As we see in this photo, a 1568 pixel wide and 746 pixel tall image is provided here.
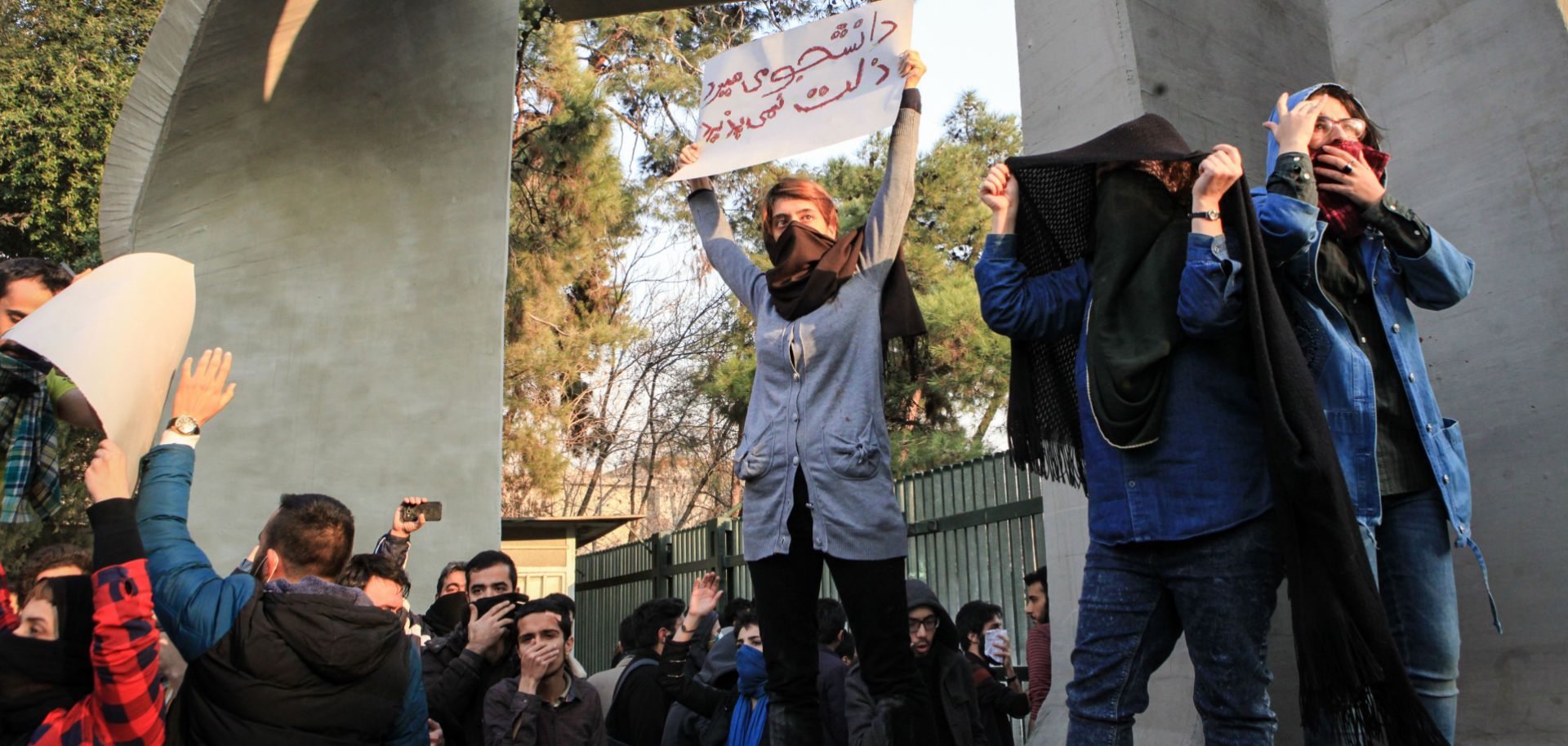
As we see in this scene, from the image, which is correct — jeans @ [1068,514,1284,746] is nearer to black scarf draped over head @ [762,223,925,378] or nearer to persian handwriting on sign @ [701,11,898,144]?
black scarf draped over head @ [762,223,925,378]

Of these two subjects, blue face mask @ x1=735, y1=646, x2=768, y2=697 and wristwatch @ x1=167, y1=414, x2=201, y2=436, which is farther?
blue face mask @ x1=735, y1=646, x2=768, y2=697

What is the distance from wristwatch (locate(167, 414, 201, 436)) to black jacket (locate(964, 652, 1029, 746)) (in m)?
3.40

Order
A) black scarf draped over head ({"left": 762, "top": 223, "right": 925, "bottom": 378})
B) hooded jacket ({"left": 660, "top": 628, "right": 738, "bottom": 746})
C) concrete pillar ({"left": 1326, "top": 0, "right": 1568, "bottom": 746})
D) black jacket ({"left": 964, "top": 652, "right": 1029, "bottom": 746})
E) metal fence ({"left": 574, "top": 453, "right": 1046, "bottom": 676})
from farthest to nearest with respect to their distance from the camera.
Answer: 1. metal fence ({"left": 574, "top": 453, "right": 1046, "bottom": 676})
2. black jacket ({"left": 964, "top": 652, "right": 1029, "bottom": 746})
3. hooded jacket ({"left": 660, "top": 628, "right": 738, "bottom": 746})
4. black scarf draped over head ({"left": 762, "top": 223, "right": 925, "bottom": 378})
5. concrete pillar ({"left": 1326, "top": 0, "right": 1568, "bottom": 746})

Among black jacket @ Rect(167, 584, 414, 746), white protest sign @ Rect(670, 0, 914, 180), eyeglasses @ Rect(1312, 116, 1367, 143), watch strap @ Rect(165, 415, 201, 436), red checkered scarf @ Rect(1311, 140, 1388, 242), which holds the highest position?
white protest sign @ Rect(670, 0, 914, 180)

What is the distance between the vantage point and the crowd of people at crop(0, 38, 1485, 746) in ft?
6.81

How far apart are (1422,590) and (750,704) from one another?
2.20 m

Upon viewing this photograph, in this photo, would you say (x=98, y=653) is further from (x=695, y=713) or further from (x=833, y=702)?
(x=695, y=713)

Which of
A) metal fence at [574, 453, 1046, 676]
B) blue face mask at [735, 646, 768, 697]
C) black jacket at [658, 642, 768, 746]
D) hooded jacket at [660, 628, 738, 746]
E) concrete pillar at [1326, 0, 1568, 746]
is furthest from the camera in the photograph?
metal fence at [574, 453, 1046, 676]

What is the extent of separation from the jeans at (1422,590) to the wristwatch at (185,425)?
2410mm

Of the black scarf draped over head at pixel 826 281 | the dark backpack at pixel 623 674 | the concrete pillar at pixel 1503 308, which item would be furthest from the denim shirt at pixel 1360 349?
the dark backpack at pixel 623 674

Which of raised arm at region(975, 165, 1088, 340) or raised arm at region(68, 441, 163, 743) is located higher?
raised arm at region(975, 165, 1088, 340)

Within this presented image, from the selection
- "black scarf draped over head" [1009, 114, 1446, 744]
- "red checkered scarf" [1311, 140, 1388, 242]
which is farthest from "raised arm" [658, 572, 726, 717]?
"red checkered scarf" [1311, 140, 1388, 242]

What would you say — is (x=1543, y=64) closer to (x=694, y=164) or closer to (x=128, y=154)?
(x=694, y=164)

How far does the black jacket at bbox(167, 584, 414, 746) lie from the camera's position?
2277 millimetres
